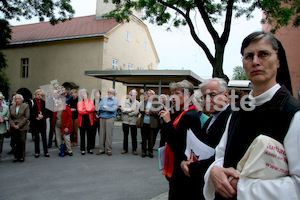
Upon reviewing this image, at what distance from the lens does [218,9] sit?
38.6 feet

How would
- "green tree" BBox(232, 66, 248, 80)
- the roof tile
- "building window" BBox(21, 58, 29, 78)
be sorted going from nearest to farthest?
the roof tile, "building window" BBox(21, 58, 29, 78), "green tree" BBox(232, 66, 248, 80)

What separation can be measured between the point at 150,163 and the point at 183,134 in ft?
14.2

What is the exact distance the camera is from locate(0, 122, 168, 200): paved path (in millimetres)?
4078

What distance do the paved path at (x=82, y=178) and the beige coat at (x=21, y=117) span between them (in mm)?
980

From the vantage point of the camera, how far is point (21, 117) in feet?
21.0

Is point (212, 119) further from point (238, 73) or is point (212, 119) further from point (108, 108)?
point (238, 73)

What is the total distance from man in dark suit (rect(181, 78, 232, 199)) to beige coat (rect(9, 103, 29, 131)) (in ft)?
18.2

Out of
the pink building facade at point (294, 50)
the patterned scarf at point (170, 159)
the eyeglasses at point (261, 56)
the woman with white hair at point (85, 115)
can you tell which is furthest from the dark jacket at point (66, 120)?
the pink building facade at point (294, 50)

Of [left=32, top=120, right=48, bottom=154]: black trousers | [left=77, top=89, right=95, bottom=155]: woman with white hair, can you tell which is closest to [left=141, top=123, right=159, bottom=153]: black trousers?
[left=77, top=89, right=95, bottom=155]: woman with white hair

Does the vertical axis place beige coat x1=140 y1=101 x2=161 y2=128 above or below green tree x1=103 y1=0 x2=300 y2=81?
below

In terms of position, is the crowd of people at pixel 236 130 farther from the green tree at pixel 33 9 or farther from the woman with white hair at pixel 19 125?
the green tree at pixel 33 9

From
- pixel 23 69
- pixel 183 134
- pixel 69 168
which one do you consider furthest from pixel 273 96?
pixel 23 69

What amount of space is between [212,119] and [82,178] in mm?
3727

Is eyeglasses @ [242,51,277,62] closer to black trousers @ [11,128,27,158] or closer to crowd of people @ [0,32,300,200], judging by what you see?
crowd of people @ [0,32,300,200]
